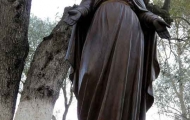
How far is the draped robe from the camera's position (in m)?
1.80

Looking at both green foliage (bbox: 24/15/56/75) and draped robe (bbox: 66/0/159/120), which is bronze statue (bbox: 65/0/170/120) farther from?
green foliage (bbox: 24/15/56/75)

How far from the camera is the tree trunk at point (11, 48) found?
4055 mm

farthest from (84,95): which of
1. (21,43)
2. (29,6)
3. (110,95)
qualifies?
(29,6)

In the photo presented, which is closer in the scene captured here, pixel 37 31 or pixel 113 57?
pixel 113 57

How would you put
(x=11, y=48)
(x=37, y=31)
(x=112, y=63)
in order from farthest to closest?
(x=37, y=31)
(x=11, y=48)
(x=112, y=63)

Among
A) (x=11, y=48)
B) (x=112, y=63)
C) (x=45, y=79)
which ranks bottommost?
(x=112, y=63)

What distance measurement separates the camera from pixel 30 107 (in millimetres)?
4004

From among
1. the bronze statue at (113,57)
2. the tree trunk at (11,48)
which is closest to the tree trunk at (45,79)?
the tree trunk at (11,48)

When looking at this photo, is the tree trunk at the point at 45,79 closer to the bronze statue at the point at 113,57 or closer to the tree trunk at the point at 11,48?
the tree trunk at the point at 11,48

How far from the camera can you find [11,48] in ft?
13.9

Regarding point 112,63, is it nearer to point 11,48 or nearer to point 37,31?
point 11,48

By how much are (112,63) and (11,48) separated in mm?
2602

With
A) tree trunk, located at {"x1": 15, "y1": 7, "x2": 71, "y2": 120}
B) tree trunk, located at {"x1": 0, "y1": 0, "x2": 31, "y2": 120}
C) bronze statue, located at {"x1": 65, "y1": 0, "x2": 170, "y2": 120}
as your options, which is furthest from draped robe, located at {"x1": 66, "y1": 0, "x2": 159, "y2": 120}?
tree trunk, located at {"x1": 0, "y1": 0, "x2": 31, "y2": 120}

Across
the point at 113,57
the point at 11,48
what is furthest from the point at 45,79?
the point at 113,57
